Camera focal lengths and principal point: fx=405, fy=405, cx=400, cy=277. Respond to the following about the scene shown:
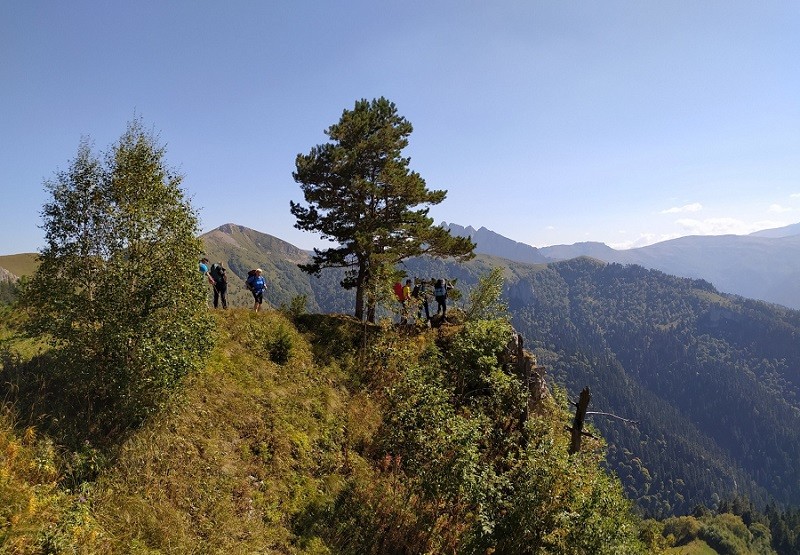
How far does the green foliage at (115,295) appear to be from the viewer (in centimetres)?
900

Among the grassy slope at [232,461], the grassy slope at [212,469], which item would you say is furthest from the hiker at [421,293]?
the grassy slope at [232,461]

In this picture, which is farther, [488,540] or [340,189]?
[340,189]

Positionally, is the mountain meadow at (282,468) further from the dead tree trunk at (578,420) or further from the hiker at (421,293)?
the hiker at (421,293)

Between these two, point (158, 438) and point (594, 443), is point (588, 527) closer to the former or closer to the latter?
point (594, 443)

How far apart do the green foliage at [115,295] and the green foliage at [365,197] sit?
12.9 metres

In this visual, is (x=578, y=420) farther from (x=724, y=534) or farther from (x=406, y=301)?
(x=724, y=534)

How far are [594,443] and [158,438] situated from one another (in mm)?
16374

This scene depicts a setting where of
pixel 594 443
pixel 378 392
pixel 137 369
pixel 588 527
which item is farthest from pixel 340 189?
pixel 588 527

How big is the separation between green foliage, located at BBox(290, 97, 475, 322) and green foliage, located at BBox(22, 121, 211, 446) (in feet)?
42.4

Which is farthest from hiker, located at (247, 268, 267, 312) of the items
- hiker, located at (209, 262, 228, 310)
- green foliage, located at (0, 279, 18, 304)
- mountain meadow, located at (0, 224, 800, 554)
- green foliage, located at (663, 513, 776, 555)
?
green foliage, located at (663, 513, 776, 555)

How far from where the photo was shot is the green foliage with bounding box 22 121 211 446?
9000mm

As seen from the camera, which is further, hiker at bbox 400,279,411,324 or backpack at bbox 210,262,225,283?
hiker at bbox 400,279,411,324

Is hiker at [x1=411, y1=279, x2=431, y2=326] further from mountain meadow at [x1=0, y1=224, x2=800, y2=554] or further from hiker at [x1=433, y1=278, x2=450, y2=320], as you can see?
mountain meadow at [x1=0, y1=224, x2=800, y2=554]

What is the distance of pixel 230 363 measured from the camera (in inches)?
609
